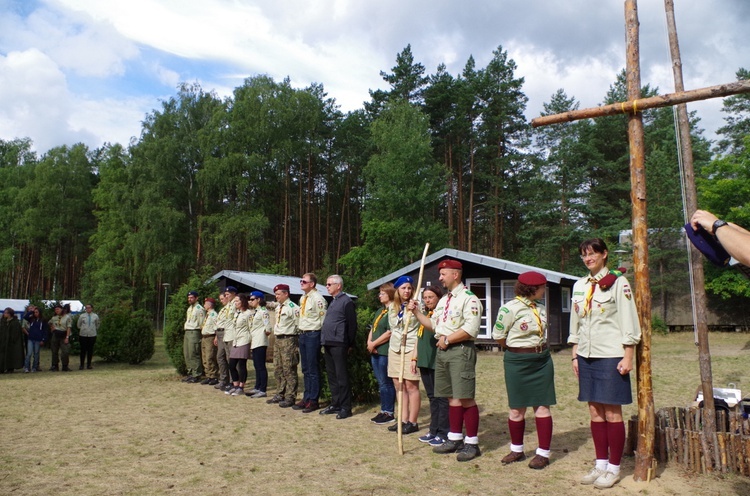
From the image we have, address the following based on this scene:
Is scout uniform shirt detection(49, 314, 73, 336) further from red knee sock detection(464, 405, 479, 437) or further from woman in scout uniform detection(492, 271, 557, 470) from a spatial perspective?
woman in scout uniform detection(492, 271, 557, 470)

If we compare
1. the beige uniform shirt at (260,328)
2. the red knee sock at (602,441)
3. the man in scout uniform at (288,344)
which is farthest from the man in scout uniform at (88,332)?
the red knee sock at (602,441)

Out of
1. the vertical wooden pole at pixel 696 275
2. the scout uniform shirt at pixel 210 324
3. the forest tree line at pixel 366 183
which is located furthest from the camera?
the forest tree line at pixel 366 183

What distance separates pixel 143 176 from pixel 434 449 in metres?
33.3

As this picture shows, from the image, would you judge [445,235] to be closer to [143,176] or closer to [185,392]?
Result: [143,176]

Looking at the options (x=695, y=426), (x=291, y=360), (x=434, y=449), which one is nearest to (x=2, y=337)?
(x=291, y=360)

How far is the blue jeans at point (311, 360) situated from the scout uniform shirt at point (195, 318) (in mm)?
3750

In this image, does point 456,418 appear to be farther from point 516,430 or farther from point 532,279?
point 532,279

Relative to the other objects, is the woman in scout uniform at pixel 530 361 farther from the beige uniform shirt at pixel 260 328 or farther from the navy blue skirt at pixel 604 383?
the beige uniform shirt at pixel 260 328

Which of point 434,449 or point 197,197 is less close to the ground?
point 197,197

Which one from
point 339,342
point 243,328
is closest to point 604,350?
point 339,342

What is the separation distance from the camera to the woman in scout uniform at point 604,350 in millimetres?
4418

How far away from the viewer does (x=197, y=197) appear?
36594 mm

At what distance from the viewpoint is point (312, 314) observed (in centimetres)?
796

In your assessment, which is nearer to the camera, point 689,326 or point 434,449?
point 434,449
